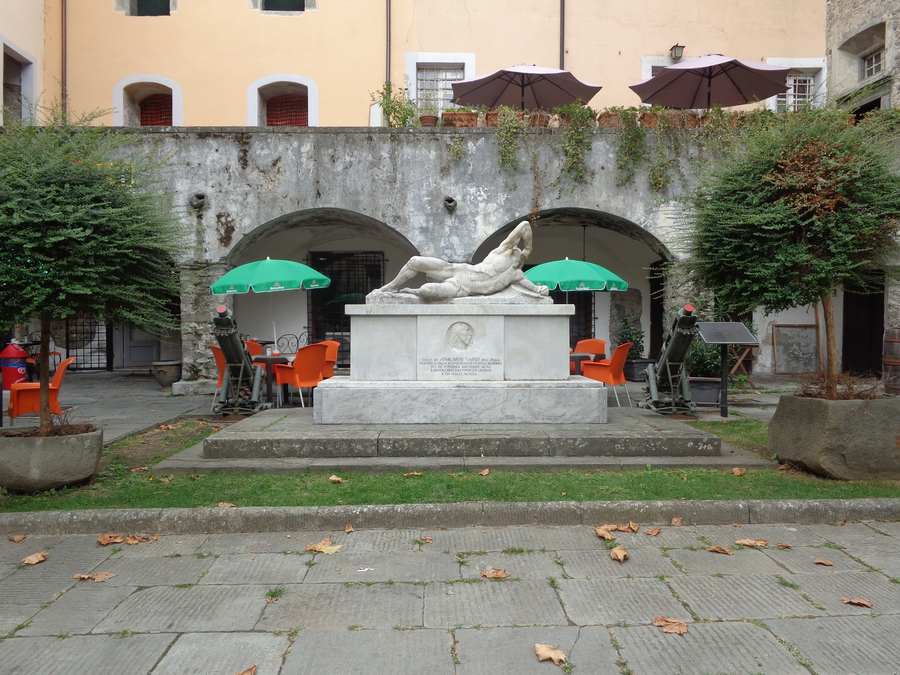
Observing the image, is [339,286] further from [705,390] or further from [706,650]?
[706,650]

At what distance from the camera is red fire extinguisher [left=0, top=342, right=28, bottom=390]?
468 inches

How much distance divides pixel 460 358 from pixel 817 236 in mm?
3361

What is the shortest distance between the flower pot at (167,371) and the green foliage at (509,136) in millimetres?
7128

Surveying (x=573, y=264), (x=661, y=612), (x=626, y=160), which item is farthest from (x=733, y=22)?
(x=661, y=612)

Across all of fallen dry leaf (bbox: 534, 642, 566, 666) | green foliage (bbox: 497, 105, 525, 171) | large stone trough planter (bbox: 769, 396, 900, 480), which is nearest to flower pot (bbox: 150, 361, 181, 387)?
green foliage (bbox: 497, 105, 525, 171)

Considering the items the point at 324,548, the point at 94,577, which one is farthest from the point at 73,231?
the point at 324,548

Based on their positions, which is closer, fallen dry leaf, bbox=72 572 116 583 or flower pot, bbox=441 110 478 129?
fallen dry leaf, bbox=72 572 116 583

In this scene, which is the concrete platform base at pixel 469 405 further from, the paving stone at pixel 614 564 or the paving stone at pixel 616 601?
the paving stone at pixel 616 601

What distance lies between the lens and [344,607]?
10.6 ft

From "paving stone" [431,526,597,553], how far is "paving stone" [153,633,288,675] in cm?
137

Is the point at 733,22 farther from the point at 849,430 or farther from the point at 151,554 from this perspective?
the point at 151,554

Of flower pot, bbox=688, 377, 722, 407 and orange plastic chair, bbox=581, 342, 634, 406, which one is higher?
orange plastic chair, bbox=581, 342, 634, 406

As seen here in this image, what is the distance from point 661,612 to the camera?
3.17m

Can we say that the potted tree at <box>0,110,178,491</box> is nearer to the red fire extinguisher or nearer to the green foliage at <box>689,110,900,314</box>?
the green foliage at <box>689,110,900,314</box>
